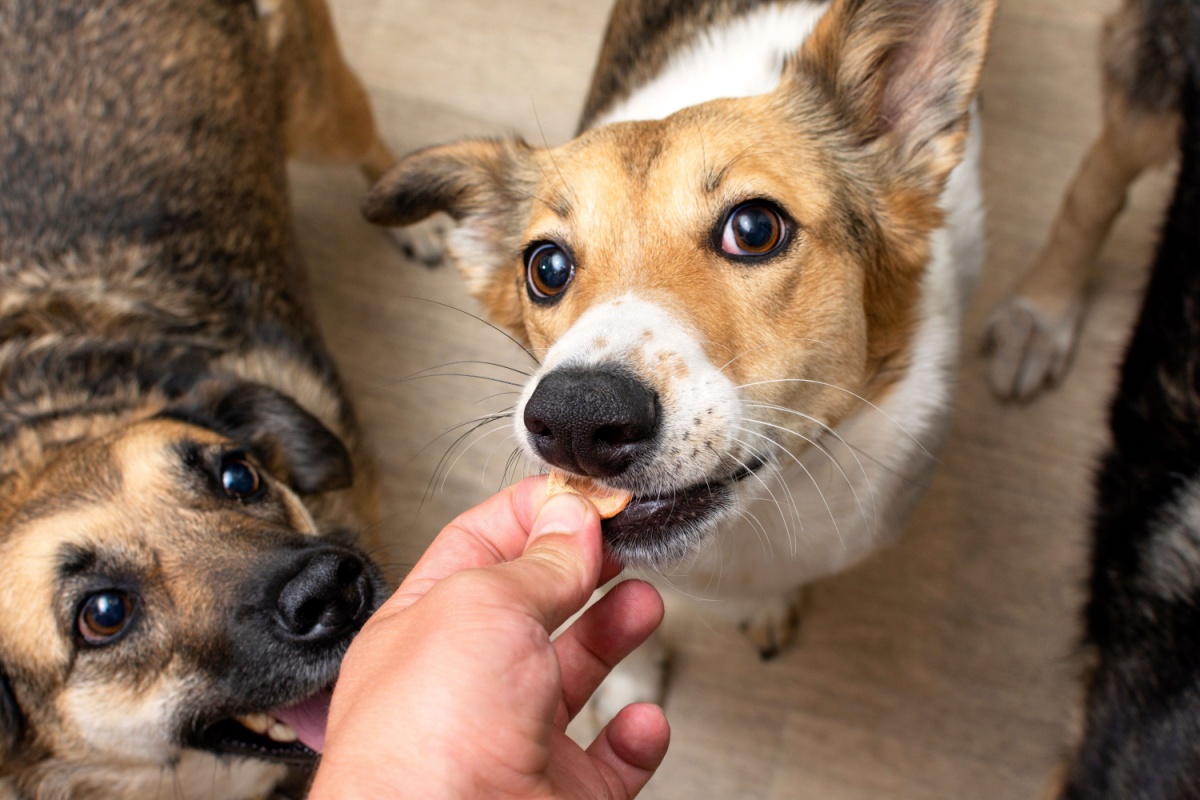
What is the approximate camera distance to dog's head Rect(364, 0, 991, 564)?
4.35 ft

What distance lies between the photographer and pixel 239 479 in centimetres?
203

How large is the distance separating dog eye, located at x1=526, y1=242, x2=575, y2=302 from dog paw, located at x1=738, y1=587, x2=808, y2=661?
126 centimetres

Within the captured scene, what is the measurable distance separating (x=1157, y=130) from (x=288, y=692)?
101 inches

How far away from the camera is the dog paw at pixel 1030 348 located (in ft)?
9.11

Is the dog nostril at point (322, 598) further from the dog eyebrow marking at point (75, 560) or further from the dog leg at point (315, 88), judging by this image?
the dog leg at point (315, 88)

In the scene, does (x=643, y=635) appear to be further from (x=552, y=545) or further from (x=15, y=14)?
(x=15, y=14)

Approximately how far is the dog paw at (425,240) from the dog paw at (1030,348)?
1926 mm

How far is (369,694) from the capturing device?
3.67 feet

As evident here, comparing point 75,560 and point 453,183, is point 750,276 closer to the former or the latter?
point 453,183

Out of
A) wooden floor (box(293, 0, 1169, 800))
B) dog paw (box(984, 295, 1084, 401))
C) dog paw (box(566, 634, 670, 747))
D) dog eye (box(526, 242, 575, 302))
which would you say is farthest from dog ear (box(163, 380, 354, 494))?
dog paw (box(984, 295, 1084, 401))

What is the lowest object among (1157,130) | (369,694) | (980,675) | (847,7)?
(980,675)

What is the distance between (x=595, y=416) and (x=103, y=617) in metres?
1.20

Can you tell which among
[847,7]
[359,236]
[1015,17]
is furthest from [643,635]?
[1015,17]

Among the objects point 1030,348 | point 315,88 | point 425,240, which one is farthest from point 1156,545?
point 315,88
